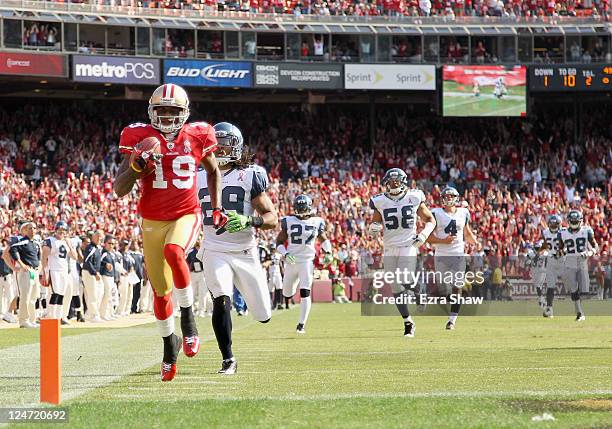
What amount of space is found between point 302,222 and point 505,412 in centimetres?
1121

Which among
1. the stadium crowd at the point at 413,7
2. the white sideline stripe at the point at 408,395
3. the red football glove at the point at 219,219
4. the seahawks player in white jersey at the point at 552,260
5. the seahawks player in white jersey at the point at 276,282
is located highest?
the stadium crowd at the point at 413,7

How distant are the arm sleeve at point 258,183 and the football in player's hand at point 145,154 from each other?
1.48 meters

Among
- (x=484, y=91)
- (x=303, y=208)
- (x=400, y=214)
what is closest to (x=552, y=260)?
(x=303, y=208)

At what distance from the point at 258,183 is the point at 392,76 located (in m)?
32.9

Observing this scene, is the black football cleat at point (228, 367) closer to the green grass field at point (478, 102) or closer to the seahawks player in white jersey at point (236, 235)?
the seahawks player in white jersey at point (236, 235)

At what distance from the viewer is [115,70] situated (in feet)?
125

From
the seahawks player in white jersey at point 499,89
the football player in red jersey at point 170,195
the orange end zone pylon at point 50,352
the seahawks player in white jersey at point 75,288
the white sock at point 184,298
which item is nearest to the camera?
the orange end zone pylon at point 50,352

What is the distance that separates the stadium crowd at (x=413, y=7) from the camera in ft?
137

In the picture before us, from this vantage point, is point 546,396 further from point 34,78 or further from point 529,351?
point 34,78

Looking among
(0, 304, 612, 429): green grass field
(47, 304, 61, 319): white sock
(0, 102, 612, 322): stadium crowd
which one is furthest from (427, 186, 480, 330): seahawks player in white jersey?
(0, 102, 612, 322): stadium crowd

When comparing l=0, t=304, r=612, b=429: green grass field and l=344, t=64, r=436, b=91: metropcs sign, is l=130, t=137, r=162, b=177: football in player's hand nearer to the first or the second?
l=0, t=304, r=612, b=429: green grass field

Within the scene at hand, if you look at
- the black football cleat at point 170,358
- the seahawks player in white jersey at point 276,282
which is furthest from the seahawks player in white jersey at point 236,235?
the seahawks player in white jersey at point 276,282

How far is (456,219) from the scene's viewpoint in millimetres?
17969

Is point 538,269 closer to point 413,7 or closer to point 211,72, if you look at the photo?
point 211,72
